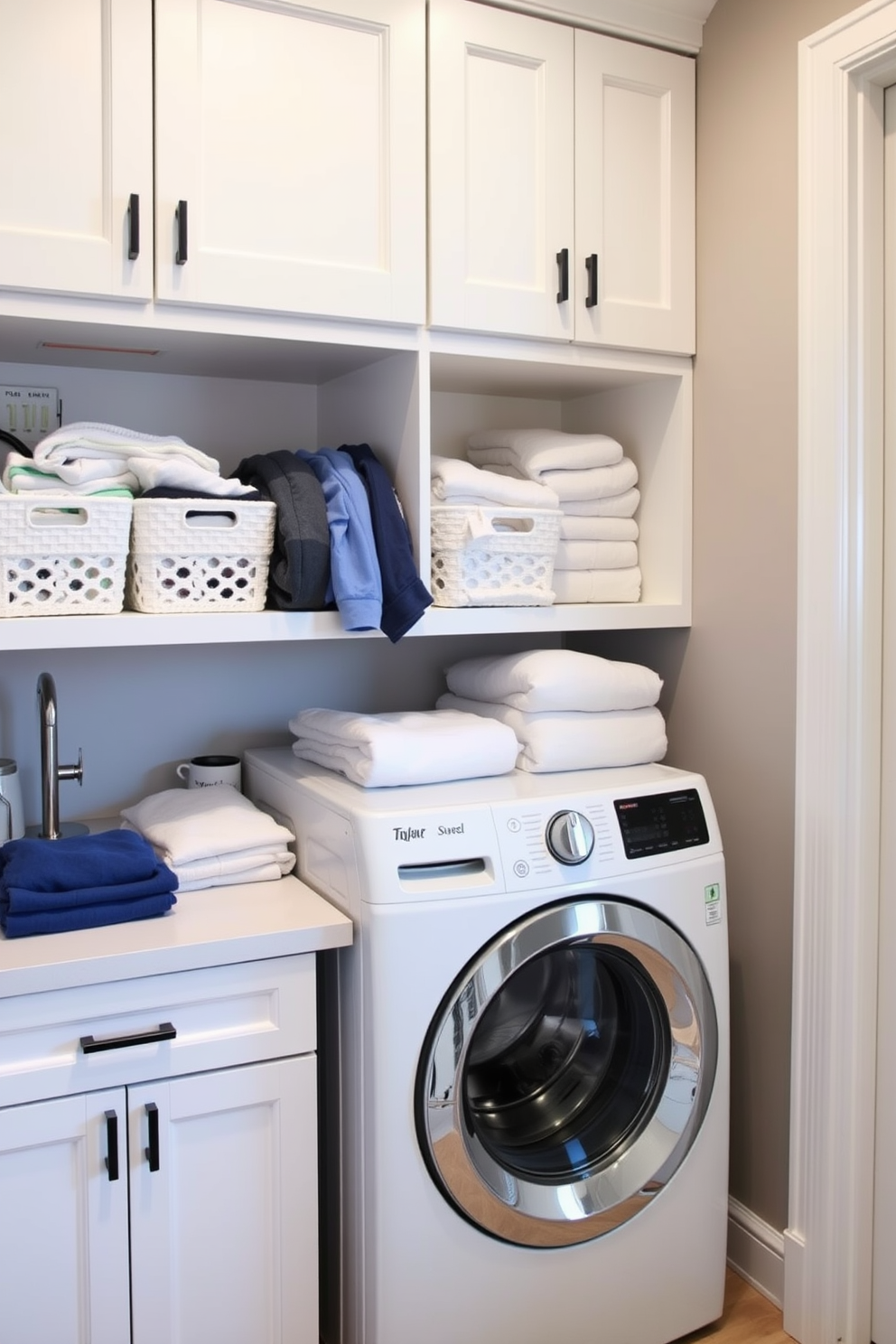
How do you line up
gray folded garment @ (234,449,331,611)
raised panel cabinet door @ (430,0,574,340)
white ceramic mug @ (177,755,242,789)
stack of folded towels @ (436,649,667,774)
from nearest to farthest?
gray folded garment @ (234,449,331,611) → raised panel cabinet door @ (430,0,574,340) → stack of folded towels @ (436,649,667,774) → white ceramic mug @ (177,755,242,789)

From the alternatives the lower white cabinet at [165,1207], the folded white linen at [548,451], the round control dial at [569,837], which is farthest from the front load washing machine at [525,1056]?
the folded white linen at [548,451]

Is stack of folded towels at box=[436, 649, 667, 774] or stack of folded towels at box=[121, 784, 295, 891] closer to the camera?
stack of folded towels at box=[121, 784, 295, 891]

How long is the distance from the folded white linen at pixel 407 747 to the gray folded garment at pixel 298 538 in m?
0.23

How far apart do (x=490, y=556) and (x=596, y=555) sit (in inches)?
12.4

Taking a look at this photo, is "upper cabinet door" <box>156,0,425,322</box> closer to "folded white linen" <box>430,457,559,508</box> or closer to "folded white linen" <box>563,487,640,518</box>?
"folded white linen" <box>430,457,559,508</box>

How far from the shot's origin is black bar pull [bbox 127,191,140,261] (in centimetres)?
172

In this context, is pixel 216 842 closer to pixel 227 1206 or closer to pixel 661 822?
pixel 227 1206

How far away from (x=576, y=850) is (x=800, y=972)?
514mm

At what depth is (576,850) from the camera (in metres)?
1.82

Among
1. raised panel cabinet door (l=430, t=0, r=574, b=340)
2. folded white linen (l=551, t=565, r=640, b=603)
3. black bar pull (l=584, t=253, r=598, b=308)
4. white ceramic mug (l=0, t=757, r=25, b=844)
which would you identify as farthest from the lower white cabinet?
black bar pull (l=584, t=253, r=598, b=308)

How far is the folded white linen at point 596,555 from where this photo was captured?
2270mm

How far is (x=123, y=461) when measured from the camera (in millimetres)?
1815

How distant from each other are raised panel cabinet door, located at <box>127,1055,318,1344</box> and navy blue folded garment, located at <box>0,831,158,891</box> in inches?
12.2

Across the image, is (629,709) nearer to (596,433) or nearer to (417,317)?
(596,433)
